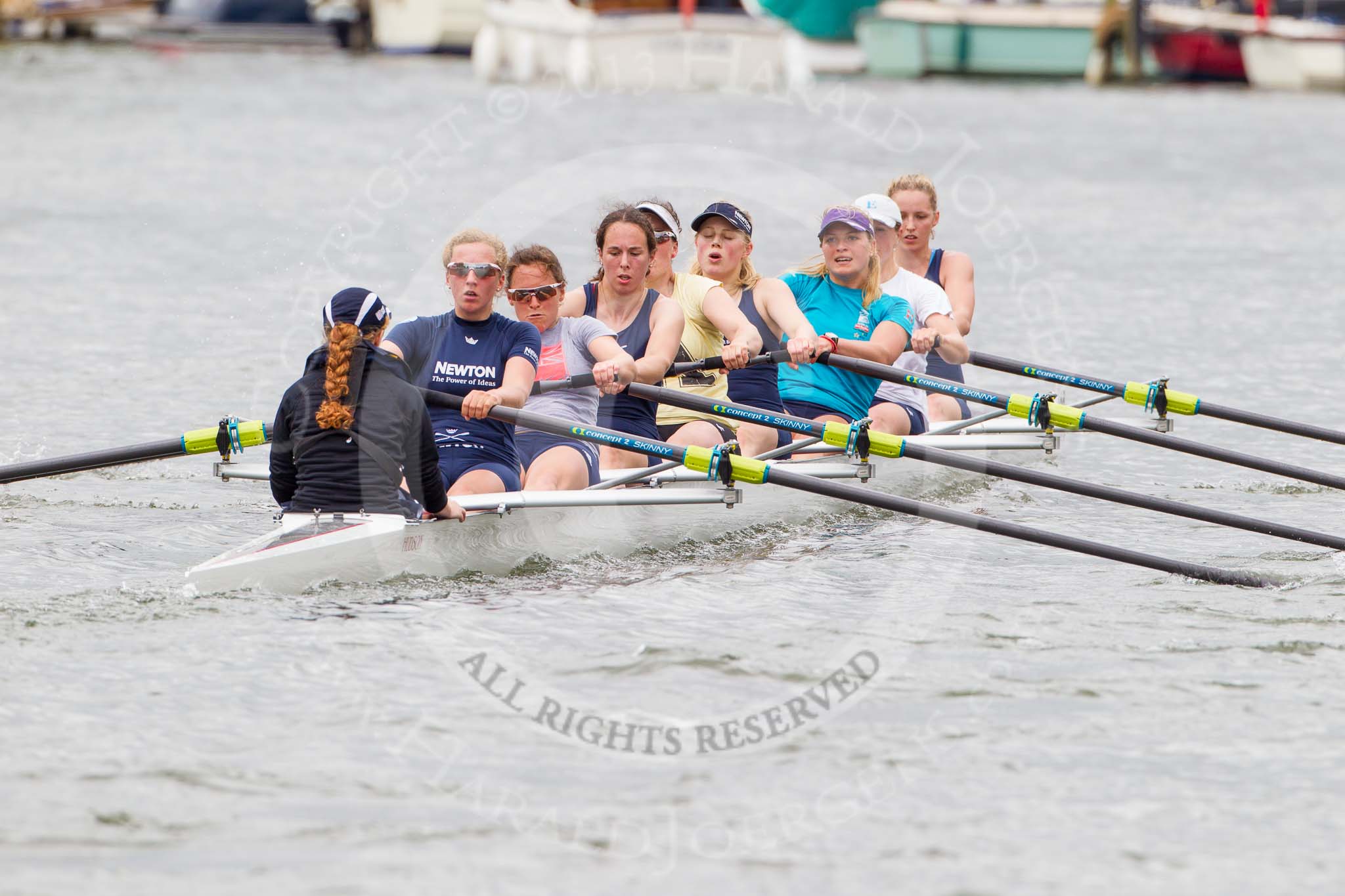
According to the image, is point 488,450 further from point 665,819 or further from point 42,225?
point 42,225

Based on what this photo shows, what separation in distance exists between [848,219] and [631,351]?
1526 mm

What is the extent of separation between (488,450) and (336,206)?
17.0 meters

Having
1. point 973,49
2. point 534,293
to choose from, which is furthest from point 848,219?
point 973,49

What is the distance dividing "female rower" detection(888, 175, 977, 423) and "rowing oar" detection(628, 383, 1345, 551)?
1.79m

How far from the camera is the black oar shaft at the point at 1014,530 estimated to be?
7.57 meters

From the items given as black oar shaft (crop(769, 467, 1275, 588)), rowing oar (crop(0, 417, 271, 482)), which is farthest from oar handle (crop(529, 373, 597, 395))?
rowing oar (crop(0, 417, 271, 482))

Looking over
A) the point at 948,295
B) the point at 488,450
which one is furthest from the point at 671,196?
the point at 488,450

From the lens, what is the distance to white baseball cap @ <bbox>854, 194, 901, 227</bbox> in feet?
31.2

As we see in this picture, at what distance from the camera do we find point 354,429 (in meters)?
6.71

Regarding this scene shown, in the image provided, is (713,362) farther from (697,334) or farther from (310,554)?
(310,554)

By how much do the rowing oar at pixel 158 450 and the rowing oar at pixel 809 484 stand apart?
96 cm

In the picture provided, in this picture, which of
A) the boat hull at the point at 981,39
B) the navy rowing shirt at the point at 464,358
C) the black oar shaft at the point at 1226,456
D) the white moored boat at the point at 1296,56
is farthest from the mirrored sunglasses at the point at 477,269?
the boat hull at the point at 981,39

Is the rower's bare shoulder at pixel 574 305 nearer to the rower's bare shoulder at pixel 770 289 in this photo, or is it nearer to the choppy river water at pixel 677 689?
the rower's bare shoulder at pixel 770 289

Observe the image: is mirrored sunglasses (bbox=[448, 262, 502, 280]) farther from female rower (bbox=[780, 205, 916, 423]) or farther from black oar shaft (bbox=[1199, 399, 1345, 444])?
black oar shaft (bbox=[1199, 399, 1345, 444])
